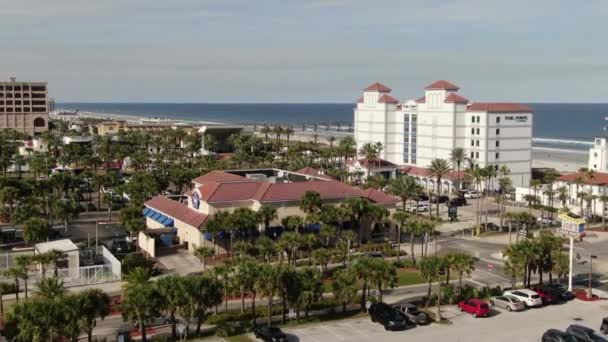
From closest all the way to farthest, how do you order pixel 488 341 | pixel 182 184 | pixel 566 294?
pixel 488 341
pixel 566 294
pixel 182 184

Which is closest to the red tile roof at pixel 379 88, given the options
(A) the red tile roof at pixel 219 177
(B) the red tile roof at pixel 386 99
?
(B) the red tile roof at pixel 386 99

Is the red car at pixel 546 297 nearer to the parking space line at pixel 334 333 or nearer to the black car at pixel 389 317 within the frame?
the black car at pixel 389 317

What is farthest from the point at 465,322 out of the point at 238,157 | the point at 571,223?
the point at 238,157

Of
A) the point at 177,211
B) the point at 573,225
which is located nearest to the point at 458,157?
the point at 573,225

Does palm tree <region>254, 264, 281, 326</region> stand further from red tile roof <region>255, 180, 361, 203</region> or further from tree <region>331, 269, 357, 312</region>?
red tile roof <region>255, 180, 361, 203</region>

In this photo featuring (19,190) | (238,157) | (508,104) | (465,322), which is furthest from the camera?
(238,157)

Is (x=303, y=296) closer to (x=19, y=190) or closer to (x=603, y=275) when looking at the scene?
(x=603, y=275)
